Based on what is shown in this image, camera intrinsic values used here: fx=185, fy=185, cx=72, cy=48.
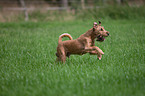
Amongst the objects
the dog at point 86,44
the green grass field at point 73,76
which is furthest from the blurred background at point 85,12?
the dog at point 86,44

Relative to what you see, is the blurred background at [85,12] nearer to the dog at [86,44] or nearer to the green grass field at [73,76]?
Result: the green grass field at [73,76]

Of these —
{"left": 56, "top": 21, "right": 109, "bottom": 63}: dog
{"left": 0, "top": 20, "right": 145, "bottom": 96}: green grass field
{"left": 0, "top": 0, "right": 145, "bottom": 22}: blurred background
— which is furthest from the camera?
{"left": 0, "top": 0, "right": 145, "bottom": 22}: blurred background

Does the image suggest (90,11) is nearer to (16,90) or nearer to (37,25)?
(37,25)

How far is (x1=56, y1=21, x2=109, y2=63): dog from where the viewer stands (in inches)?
145

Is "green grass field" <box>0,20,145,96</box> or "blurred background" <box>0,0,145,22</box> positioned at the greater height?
"blurred background" <box>0,0,145,22</box>

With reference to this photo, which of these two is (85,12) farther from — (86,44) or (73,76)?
(73,76)

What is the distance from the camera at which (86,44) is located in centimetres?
371

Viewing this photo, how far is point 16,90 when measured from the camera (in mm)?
2840

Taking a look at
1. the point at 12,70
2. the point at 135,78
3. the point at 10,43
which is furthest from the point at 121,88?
the point at 10,43

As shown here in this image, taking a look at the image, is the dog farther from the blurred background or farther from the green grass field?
the blurred background

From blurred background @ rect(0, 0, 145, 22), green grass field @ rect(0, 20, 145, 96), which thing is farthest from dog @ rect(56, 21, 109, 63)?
blurred background @ rect(0, 0, 145, 22)

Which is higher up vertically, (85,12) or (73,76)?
(85,12)

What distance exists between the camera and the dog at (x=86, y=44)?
3.69 metres

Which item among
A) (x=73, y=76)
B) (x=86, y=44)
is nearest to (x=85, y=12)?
(x=86, y=44)
